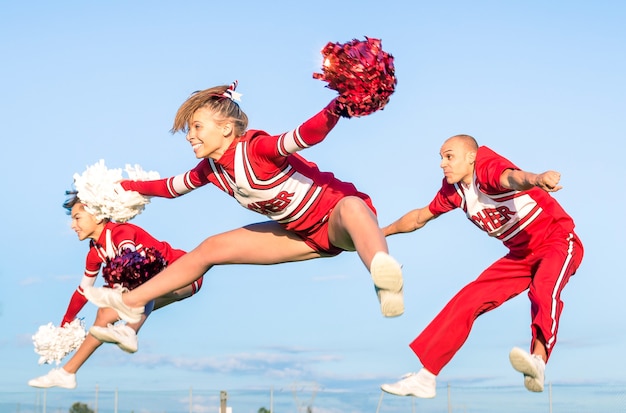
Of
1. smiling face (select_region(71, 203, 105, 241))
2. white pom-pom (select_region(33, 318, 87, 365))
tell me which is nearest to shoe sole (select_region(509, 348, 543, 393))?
smiling face (select_region(71, 203, 105, 241))

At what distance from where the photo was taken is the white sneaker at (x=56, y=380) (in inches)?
267

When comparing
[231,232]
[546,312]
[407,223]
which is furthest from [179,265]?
[546,312]

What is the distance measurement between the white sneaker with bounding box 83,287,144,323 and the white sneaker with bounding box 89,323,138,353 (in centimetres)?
16

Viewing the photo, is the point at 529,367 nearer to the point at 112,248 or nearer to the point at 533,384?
the point at 533,384

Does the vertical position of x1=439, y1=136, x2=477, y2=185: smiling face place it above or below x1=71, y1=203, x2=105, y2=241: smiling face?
above

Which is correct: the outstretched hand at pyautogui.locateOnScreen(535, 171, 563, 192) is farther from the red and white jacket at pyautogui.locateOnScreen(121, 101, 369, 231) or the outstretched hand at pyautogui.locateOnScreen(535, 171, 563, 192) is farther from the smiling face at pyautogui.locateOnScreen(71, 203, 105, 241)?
the smiling face at pyautogui.locateOnScreen(71, 203, 105, 241)

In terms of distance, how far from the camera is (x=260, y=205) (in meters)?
5.65

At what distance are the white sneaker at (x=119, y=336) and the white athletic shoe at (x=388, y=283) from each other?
1.95 metres

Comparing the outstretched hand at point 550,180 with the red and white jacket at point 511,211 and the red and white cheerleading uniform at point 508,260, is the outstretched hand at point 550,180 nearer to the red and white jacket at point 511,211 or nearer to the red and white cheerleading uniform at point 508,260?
the red and white cheerleading uniform at point 508,260

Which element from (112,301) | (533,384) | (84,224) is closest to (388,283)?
(533,384)

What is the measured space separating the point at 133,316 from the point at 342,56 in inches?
82.2

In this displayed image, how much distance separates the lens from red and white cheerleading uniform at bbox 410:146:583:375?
5.89 metres

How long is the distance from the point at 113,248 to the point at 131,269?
1.94 feet

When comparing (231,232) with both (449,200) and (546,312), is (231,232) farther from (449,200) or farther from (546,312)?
(546,312)
